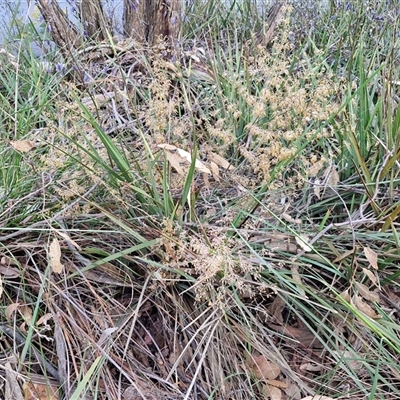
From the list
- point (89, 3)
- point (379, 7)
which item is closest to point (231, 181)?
point (89, 3)

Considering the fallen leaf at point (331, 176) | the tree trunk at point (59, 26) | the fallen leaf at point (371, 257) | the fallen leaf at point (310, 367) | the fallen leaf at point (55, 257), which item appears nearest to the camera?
the fallen leaf at point (55, 257)

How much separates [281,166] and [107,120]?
87 centimetres

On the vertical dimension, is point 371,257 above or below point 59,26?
below

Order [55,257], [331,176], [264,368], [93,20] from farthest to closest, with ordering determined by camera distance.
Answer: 1. [93,20]
2. [331,176]
3. [264,368]
4. [55,257]

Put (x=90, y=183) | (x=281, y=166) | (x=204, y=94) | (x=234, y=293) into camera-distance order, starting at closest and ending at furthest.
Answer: (x=234, y=293) → (x=281, y=166) → (x=90, y=183) → (x=204, y=94)

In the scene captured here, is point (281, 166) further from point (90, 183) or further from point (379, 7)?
point (379, 7)

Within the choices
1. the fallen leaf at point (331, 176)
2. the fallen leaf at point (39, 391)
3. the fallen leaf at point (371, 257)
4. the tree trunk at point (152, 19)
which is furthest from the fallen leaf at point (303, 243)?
the tree trunk at point (152, 19)

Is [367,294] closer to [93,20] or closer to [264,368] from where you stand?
[264,368]

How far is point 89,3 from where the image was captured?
2598mm

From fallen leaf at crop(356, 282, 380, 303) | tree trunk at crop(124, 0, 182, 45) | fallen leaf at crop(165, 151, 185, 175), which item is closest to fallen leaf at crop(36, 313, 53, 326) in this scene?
fallen leaf at crop(165, 151, 185, 175)

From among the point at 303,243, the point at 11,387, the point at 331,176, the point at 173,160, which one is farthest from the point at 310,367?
the point at 11,387

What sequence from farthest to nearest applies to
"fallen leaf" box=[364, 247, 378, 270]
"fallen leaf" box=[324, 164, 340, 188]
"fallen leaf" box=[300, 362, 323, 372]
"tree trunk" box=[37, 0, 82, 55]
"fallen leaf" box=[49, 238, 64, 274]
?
"tree trunk" box=[37, 0, 82, 55]
"fallen leaf" box=[324, 164, 340, 188]
"fallen leaf" box=[300, 362, 323, 372]
"fallen leaf" box=[364, 247, 378, 270]
"fallen leaf" box=[49, 238, 64, 274]

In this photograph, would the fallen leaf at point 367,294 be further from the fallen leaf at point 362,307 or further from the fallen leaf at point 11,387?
the fallen leaf at point 11,387

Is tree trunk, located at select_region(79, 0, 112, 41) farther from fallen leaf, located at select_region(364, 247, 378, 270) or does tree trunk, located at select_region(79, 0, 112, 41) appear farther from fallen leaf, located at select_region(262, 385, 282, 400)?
fallen leaf, located at select_region(262, 385, 282, 400)
